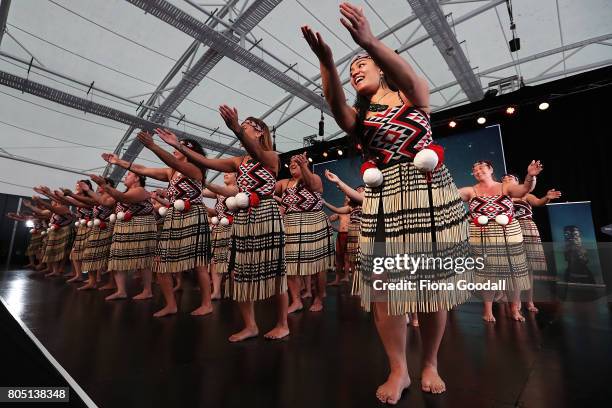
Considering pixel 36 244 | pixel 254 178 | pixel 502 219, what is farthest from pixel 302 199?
pixel 36 244

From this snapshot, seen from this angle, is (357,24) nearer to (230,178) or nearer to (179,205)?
(179,205)

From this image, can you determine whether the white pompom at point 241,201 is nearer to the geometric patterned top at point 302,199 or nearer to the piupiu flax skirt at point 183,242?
the piupiu flax skirt at point 183,242

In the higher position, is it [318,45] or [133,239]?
[318,45]

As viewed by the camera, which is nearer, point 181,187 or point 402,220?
point 402,220

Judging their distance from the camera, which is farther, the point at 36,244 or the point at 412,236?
the point at 36,244

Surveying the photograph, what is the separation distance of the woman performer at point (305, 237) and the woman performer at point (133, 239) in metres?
1.64

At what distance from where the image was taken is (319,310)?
3092 millimetres

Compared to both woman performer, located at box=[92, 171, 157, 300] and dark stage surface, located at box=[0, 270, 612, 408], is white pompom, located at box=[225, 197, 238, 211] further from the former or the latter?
woman performer, located at box=[92, 171, 157, 300]

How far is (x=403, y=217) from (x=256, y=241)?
3.64ft

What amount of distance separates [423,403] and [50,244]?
779 cm

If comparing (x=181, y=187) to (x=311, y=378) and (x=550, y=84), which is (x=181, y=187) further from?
(x=550, y=84)

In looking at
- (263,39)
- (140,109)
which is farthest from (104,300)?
(140,109)

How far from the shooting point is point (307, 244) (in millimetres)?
3322

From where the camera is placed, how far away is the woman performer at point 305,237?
3.25 meters
